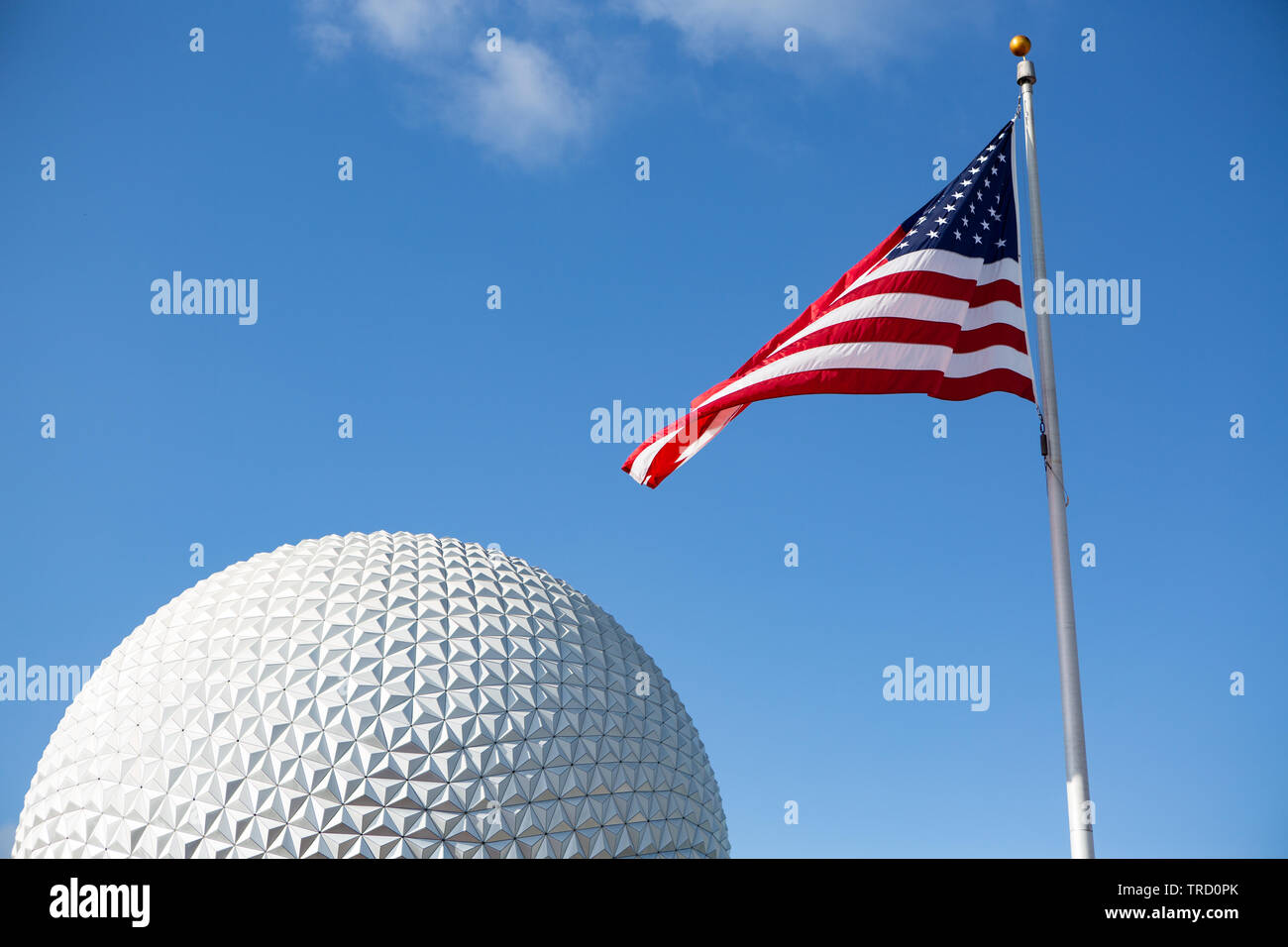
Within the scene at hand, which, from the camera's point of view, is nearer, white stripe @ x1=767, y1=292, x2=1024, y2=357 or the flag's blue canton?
white stripe @ x1=767, y1=292, x2=1024, y2=357

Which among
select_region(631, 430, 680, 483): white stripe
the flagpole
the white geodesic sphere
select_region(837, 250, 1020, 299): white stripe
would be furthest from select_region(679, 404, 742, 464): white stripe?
the white geodesic sphere

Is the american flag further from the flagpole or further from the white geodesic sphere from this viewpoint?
the white geodesic sphere

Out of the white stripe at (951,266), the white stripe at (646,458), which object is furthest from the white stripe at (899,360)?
the white stripe at (646,458)

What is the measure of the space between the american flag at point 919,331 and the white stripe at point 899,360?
0.04 ft

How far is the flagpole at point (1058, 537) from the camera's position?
1329cm

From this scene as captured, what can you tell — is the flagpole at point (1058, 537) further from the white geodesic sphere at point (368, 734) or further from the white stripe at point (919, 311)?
the white geodesic sphere at point (368, 734)

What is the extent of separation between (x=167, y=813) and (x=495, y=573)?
11619 millimetres

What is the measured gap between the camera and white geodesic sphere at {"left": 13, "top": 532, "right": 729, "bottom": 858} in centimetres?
2805

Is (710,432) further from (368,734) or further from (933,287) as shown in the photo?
(368,734)

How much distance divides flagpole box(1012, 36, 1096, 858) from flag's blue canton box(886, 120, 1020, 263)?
42 cm
